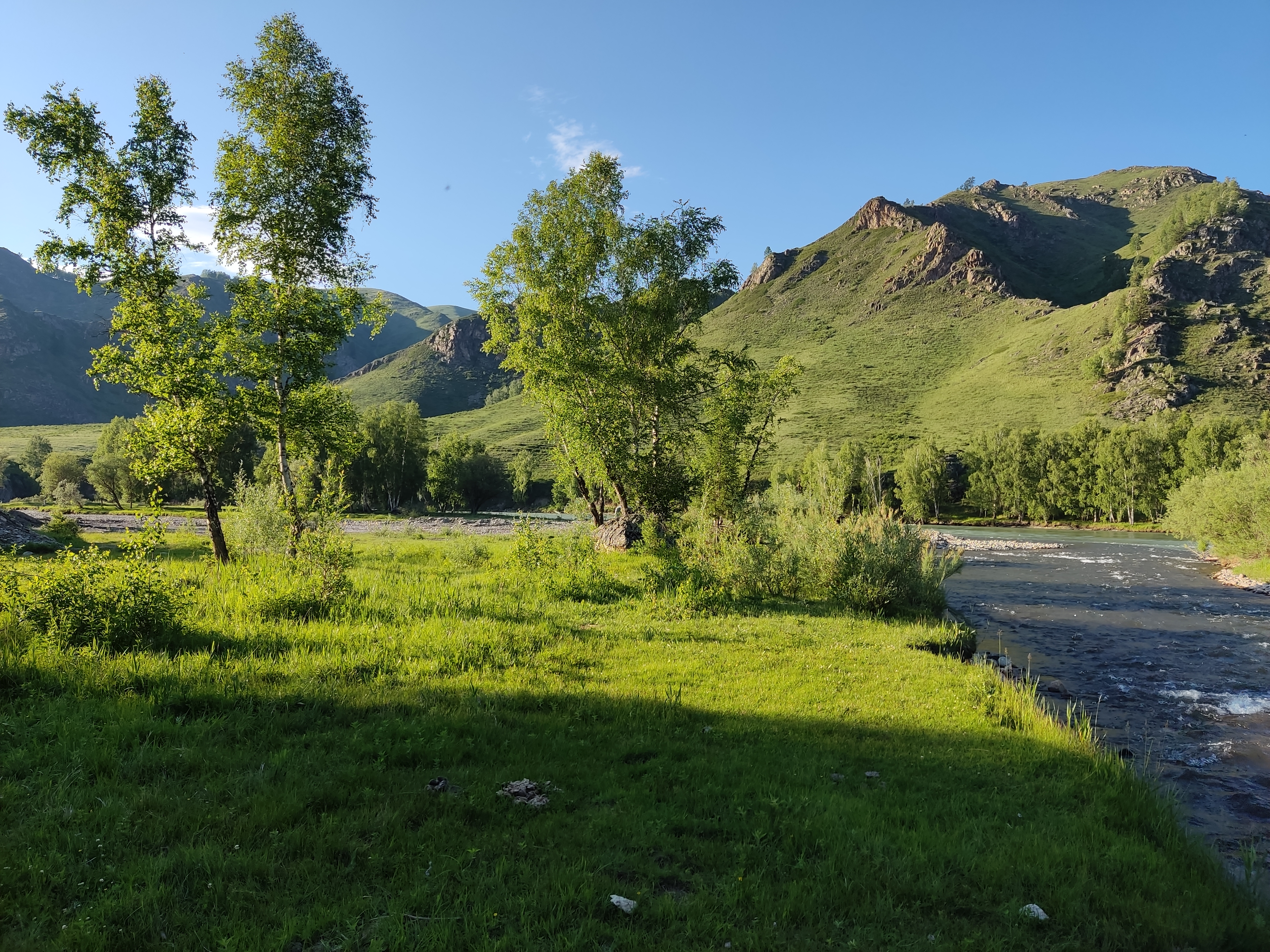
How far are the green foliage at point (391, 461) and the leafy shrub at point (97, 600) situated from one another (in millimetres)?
81868

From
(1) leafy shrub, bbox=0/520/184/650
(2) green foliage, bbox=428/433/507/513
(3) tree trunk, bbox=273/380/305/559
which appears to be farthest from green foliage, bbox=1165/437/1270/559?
(2) green foliage, bbox=428/433/507/513

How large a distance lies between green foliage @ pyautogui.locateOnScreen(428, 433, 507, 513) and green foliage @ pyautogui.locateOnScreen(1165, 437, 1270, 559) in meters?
89.2

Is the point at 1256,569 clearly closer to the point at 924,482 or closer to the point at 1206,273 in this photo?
the point at 924,482

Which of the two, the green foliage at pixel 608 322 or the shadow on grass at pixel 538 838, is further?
the green foliage at pixel 608 322

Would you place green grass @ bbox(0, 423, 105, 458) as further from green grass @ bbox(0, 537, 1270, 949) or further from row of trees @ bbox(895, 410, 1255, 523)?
row of trees @ bbox(895, 410, 1255, 523)

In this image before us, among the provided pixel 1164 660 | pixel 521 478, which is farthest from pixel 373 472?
pixel 1164 660

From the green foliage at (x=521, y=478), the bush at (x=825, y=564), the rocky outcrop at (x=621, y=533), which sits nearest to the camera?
the bush at (x=825, y=564)

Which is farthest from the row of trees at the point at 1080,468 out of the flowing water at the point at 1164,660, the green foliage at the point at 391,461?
the green foliage at the point at 391,461

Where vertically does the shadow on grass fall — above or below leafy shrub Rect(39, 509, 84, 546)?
below

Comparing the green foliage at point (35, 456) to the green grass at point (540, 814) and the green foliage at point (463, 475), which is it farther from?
the green grass at point (540, 814)

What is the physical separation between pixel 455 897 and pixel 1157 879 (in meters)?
5.88

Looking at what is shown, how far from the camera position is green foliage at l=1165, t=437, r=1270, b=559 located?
3691cm

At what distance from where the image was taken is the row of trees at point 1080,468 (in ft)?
274

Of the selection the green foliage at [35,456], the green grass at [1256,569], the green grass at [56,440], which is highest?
the green grass at [56,440]
